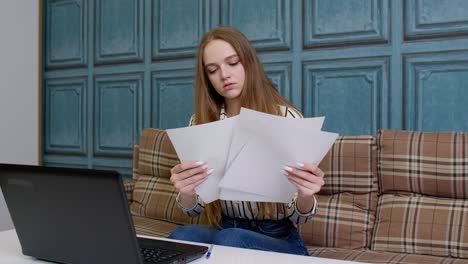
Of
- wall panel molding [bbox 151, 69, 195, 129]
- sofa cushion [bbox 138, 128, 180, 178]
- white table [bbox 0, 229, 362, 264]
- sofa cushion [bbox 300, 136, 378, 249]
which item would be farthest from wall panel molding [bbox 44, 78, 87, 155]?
white table [bbox 0, 229, 362, 264]

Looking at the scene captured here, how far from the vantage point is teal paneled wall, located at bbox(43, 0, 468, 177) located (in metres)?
2.04

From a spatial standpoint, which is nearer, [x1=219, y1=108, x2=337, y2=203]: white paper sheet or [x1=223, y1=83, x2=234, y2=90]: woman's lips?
[x1=219, y1=108, x2=337, y2=203]: white paper sheet

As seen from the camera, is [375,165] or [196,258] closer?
[196,258]

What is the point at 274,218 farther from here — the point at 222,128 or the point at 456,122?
the point at 456,122

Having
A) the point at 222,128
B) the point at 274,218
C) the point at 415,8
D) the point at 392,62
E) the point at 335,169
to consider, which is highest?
the point at 415,8

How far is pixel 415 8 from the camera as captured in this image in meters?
2.05

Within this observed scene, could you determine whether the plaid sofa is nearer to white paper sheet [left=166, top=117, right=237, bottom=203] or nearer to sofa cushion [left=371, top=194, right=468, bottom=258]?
sofa cushion [left=371, top=194, right=468, bottom=258]

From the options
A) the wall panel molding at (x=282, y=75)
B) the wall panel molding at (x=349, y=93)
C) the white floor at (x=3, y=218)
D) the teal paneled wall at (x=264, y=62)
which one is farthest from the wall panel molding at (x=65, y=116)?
the wall panel molding at (x=349, y=93)

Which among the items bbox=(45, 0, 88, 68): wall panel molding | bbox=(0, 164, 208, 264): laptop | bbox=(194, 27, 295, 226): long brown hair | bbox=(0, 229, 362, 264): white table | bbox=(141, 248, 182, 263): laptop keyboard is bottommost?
bbox=(0, 229, 362, 264): white table

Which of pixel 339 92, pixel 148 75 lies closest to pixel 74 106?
pixel 148 75

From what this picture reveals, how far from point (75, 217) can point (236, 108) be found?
0.84 m

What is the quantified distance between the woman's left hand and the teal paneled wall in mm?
1113

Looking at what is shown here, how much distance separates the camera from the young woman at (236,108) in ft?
4.52

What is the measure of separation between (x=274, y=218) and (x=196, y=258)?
1.74ft
